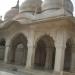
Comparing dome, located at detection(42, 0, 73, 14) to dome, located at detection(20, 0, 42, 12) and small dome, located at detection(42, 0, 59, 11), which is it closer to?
small dome, located at detection(42, 0, 59, 11)

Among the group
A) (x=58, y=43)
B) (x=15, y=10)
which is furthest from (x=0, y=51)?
(x=58, y=43)

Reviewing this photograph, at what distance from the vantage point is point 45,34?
1253cm

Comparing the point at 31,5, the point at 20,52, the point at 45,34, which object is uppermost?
the point at 31,5

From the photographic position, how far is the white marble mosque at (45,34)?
11.3m

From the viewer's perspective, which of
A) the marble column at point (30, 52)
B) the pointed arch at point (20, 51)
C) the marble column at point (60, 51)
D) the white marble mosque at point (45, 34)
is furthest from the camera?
the pointed arch at point (20, 51)

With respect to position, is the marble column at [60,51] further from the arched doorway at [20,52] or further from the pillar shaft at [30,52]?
the arched doorway at [20,52]

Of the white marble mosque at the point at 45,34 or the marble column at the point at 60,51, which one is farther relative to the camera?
the white marble mosque at the point at 45,34

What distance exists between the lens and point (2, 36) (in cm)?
1589

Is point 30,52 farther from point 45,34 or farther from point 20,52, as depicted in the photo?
point 20,52

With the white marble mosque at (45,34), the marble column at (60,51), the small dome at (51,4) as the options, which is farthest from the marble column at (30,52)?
the small dome at (51,4)

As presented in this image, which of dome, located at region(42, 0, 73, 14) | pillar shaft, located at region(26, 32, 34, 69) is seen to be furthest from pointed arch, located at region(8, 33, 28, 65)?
dome, located at region(42, 0, 73, 14)

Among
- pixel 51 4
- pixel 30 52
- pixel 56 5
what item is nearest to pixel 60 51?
pixel 30 52

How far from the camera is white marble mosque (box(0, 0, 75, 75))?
11.3 m

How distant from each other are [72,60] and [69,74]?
179 cm
